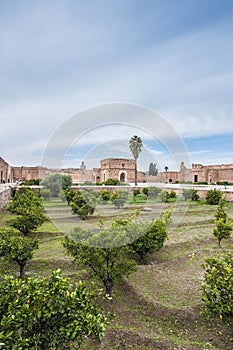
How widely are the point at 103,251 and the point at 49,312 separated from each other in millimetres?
3533

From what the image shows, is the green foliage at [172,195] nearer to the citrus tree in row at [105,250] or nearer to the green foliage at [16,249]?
the citrus tree in row at [105,250]

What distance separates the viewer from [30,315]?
3205 mm

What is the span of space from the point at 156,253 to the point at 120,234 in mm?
4447

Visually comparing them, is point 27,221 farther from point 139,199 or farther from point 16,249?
point 139,199

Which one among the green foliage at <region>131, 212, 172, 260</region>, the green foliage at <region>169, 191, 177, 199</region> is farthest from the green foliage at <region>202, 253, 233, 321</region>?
the green foliage at <region>169, 191, 177, 199</region>

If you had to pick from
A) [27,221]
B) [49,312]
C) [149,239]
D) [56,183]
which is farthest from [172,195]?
[49,312]

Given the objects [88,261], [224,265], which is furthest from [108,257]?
Result: [224,265]

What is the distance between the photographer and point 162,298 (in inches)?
276

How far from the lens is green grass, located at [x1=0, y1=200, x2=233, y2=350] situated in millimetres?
5375

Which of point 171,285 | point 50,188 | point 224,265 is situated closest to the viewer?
point 224,265

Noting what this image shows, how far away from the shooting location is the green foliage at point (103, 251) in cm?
661

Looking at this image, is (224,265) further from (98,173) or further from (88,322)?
(98,173)

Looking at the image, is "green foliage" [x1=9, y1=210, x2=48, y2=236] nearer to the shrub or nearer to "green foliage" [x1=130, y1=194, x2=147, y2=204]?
"green foliage" [x1=130, y1=194, x2=147, y2=204]

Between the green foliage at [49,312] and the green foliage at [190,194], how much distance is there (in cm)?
2194
